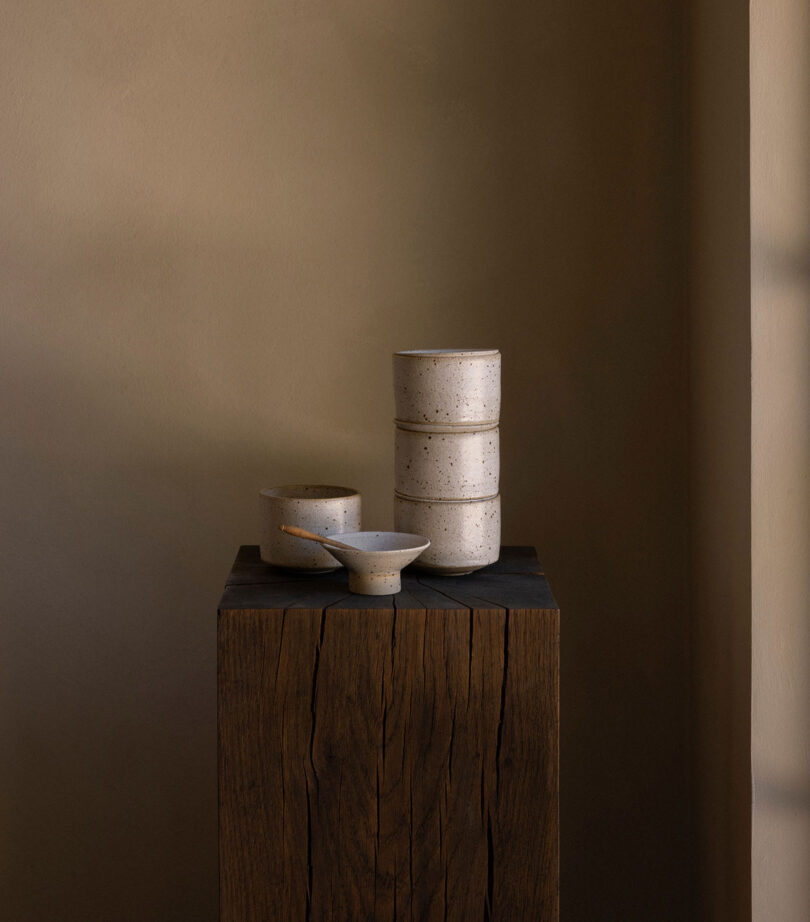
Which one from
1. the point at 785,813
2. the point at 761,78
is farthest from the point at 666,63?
the point at 785,813

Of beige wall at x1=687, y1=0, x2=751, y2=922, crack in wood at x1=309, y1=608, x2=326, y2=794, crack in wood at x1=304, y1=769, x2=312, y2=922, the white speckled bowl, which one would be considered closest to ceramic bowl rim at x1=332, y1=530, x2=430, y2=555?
the white speckled bowl

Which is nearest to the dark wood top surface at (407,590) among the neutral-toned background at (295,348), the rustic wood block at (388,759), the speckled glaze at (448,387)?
the rustic wood block at (388,759)

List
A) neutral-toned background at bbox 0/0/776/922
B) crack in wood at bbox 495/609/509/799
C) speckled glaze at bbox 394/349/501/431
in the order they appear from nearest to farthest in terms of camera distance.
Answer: crack in wood at bbox 495/609/509/799 < speckled glaze at bbox 394/349/501/431 < neutral-toned background at bbox 0/0/776/922

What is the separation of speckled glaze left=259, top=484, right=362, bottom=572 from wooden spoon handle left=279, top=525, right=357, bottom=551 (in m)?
0.03

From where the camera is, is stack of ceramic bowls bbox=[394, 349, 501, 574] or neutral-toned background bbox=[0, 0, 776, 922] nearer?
stack of ceramic bowls bbox=[394, 349, 501, 574]

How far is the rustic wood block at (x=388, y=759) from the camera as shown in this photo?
134cm

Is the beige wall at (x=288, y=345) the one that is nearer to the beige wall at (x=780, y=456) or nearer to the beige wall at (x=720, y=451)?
the beige wall at (x=720, y=451)

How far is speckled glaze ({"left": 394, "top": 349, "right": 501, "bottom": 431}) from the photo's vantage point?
147 centimetres

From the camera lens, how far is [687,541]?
6.05ft

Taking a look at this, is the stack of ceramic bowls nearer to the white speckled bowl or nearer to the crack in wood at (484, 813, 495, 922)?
the white speckled bowl

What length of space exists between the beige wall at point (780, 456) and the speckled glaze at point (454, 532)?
374 mm

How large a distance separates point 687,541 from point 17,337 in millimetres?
1249

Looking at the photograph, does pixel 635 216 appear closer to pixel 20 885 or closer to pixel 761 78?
pixel 761 78

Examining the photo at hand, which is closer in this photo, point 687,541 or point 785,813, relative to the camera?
point 785,813
